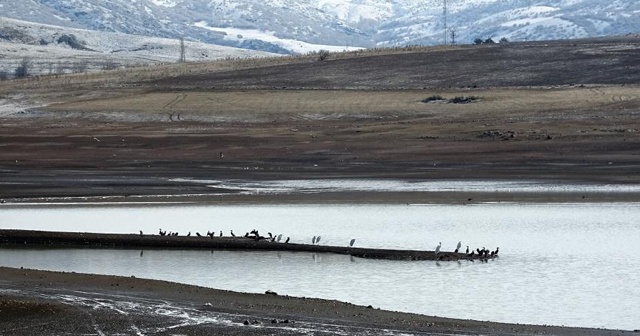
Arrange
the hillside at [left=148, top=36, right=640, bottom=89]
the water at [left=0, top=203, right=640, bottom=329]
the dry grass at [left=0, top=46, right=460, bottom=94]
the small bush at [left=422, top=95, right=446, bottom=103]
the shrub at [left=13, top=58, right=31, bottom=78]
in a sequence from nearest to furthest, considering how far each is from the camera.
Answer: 1. the water at [left=0, top=203, right=640, bottom=329]
2. the small bush at [left=422, top=95, right=446, bottom=103]
3. the hillside at [left=148, top=36, right=640, bottom=89]
4. the dry grass at [left=0, top=46, right=460, bottom=94]
5. the shrub at [left=13, top=58, right=31, bottom=78]

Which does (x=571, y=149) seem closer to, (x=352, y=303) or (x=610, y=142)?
(x=610, y=142)

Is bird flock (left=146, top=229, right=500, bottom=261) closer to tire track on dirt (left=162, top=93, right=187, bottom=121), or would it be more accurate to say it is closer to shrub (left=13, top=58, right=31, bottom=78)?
tire track on dirt (left=162, top=93, right=187, bottom=121)

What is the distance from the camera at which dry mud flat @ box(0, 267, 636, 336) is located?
63.5ft

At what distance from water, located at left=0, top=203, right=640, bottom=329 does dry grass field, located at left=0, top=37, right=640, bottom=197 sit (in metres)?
7.13

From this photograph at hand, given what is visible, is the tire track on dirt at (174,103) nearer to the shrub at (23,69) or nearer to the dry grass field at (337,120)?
the dry grass field at (337,120)

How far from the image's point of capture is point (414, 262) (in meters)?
28.2

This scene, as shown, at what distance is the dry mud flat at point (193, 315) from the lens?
63.5 feet

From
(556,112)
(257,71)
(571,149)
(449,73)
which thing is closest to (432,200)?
(571,149)

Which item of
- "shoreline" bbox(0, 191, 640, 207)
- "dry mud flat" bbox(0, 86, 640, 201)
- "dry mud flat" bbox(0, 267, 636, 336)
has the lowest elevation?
"dry mud flat" bbox(0, 267, 636, 336)

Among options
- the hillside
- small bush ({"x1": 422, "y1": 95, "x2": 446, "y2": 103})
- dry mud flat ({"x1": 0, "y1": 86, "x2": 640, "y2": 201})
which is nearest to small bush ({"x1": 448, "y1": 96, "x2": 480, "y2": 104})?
dry mud flat ({"x1": 0, "y1": 86, "x2": 640, "y2": 201})

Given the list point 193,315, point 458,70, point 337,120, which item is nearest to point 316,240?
point 193,315

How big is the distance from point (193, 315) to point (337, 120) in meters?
62.0

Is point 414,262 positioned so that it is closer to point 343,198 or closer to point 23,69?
point 343,198

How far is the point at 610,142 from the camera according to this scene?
5812cm
